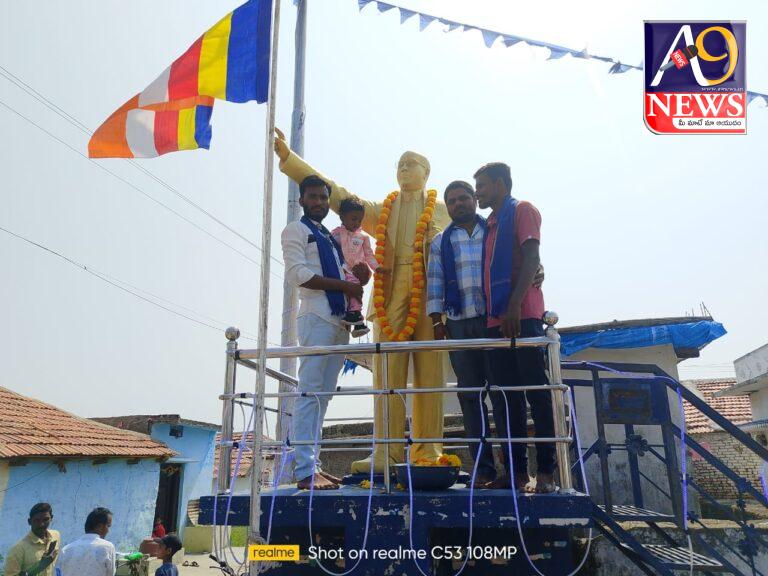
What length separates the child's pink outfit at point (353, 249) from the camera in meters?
5.07

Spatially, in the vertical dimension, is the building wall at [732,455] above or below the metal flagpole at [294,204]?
below

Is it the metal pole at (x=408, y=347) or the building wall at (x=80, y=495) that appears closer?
the metal pole at (x=408, y=347)

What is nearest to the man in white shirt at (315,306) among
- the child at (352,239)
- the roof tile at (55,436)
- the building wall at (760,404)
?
the child at (352,239)

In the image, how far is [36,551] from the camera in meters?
6.71

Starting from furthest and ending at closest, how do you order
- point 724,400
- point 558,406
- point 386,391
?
point 724,400 < point 386,391 < point 558,406

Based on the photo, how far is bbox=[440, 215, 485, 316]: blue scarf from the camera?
4.48m

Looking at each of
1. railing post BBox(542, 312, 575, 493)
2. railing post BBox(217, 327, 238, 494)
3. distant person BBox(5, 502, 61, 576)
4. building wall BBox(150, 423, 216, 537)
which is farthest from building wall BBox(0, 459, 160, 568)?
railing post BBox(542, 312, 575, 493)

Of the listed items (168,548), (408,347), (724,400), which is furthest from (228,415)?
(724,400)

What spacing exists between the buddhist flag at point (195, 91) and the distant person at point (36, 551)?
4.37 metres

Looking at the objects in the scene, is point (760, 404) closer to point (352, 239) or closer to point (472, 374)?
point (472, 374)

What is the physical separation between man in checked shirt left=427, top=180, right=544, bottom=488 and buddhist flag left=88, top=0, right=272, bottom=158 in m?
1.89

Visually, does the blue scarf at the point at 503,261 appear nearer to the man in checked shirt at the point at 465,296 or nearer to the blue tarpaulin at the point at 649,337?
the man in checked shirt at the point at 465,296

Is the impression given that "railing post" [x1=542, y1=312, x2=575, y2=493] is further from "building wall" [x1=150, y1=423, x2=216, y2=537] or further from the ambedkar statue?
"building wall" [x1=150, y1=423, x2=216, y2=537]

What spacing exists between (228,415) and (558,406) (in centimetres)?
204
